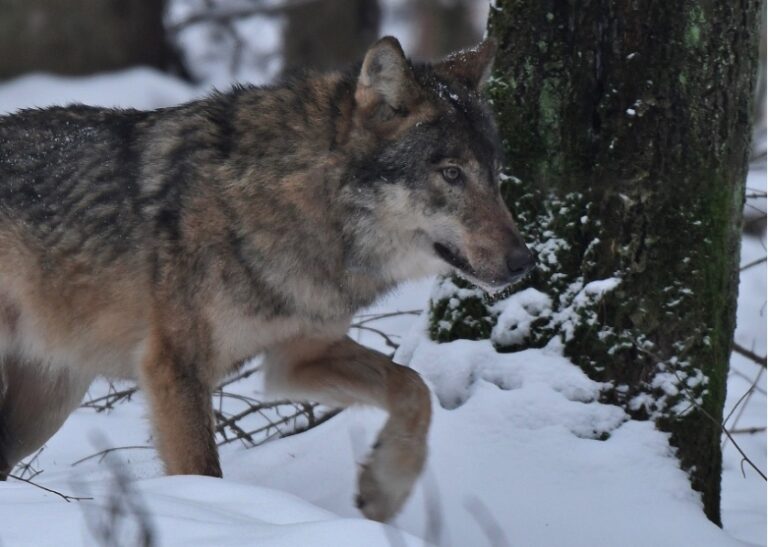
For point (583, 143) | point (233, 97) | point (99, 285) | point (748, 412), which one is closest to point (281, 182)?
point (233, 97)

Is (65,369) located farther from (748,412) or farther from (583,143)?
(748,412)

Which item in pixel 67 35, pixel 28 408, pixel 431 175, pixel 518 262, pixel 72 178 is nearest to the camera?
pixel 518 262

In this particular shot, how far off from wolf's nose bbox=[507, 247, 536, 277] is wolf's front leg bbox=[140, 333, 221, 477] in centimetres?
115

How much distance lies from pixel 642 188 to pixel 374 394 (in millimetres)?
1263

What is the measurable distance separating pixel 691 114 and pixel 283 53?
34.3ft

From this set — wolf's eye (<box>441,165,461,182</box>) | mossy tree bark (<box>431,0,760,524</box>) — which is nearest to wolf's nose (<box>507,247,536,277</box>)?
wolf's eye (<box>441,165,461,182</box>)

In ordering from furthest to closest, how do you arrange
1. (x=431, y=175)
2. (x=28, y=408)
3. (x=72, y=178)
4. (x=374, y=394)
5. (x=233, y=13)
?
1. (x=233, y=13)
2. (x=28, y=408)
3. (x=72, y=178)
4. (x=374, y=394)
5. (x=431, y=175)

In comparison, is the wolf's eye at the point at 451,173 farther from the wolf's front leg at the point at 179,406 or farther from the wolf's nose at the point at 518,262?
the wolf's front leg at the point at 179,406

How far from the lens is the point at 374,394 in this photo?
4.11 metres

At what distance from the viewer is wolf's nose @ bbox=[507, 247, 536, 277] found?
3736mm

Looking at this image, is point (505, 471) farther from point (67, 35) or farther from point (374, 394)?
point (67, 35)

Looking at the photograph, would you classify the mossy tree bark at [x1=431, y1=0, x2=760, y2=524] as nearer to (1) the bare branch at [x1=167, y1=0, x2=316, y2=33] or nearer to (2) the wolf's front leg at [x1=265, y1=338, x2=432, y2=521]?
(2) the wolf's front leg at [x1=265, y1=338, x2=432, y2=521]

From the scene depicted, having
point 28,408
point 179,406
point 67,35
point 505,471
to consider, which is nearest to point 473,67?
point 505,471

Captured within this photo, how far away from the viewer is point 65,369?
475 centimetres
